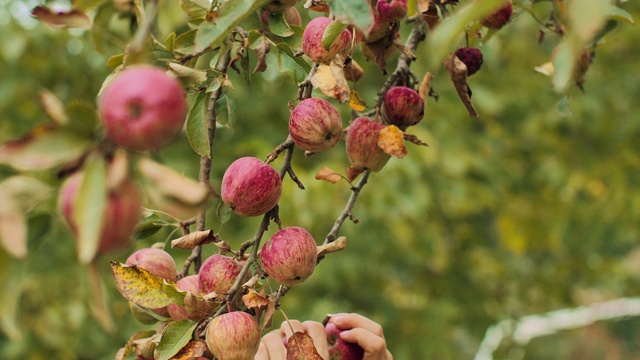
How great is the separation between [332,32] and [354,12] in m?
0.14

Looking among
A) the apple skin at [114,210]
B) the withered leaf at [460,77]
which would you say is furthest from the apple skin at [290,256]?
the apple skin at [114,210]

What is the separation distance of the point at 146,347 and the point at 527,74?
2.86m

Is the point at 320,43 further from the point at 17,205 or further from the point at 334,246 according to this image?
the point at 17,205

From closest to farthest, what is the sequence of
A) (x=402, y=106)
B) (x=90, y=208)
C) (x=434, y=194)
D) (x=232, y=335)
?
1. (x=90, y=208)
2. (x=232, y=335)
3. (x=402, y=106)
4. (x=434, y=194)

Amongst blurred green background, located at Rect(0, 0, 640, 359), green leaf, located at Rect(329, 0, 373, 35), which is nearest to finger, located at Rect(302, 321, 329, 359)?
green leaf, located at Rect(329, 0, 373, 35)

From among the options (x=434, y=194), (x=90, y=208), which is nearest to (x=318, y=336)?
(x=90, y=208)

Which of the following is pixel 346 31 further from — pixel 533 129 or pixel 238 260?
pixel 533 129

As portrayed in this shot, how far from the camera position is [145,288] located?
2.54ft

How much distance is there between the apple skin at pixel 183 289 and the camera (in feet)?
2.66

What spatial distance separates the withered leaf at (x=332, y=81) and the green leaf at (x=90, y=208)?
375mm

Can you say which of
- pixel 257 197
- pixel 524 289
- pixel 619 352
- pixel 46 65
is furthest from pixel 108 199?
pixel 619 352

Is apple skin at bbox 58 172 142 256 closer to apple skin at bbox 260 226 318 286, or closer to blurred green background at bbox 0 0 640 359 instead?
apple skin at bbox 260 226 318 286

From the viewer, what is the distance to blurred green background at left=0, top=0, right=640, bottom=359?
2707mm

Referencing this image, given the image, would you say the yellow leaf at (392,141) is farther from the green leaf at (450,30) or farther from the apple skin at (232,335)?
the green leaf at (450,30)
